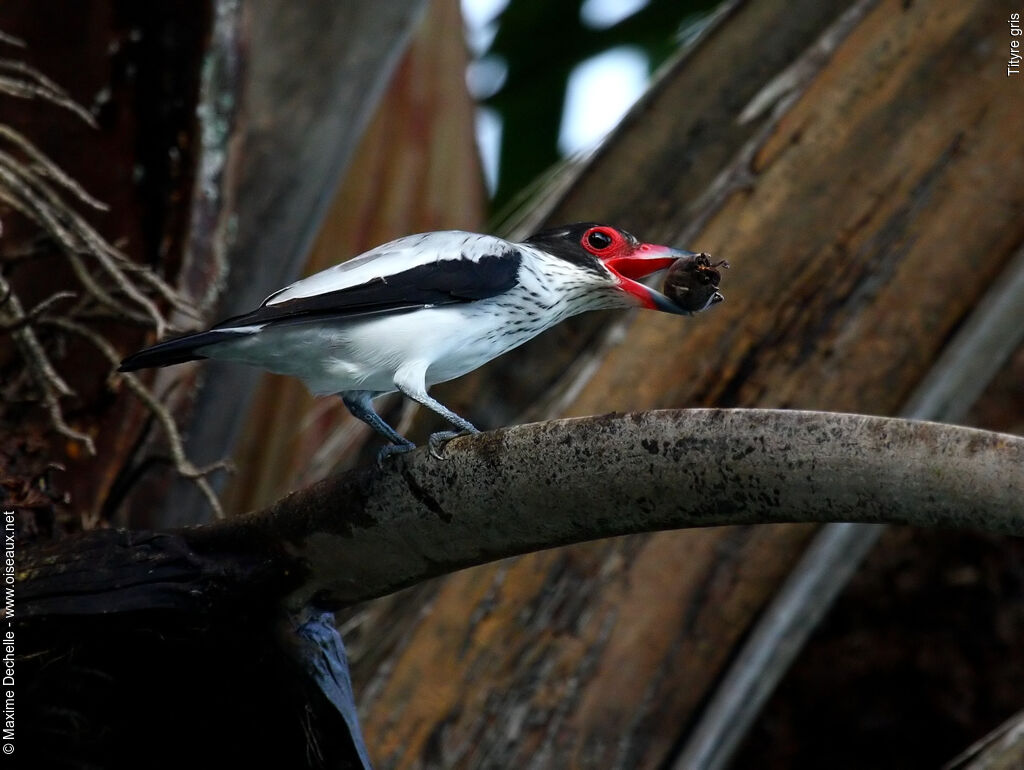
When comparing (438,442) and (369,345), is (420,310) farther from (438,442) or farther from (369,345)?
(438,442)

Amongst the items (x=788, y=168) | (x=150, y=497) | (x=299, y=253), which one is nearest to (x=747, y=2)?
(x=788, y=168)

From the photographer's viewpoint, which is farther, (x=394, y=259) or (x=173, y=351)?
(x=394, y=259)

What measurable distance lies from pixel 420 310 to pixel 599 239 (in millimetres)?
424

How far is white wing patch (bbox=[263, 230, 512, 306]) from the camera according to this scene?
209 centimetres

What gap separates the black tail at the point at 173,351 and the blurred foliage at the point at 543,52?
266cm

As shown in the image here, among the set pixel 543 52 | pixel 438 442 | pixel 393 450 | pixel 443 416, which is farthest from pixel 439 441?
pixel 543 52

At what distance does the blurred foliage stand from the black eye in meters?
2.04

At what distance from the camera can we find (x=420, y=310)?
6.91 feet

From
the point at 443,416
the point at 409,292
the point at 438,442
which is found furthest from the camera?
the point at 409,292

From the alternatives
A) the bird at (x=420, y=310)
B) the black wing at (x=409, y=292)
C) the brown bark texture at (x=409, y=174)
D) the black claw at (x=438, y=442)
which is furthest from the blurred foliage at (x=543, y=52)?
the black claw at (x=438, y=442)

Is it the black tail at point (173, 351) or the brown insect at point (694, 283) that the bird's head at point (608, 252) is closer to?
the brown insect at point (694, 283)

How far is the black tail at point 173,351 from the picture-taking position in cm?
187

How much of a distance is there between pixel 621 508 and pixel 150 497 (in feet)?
4.84

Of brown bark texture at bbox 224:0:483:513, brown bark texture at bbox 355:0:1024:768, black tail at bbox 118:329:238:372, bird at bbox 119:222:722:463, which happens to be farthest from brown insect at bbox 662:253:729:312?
brown bark texture at bbox 224:0:483:513
